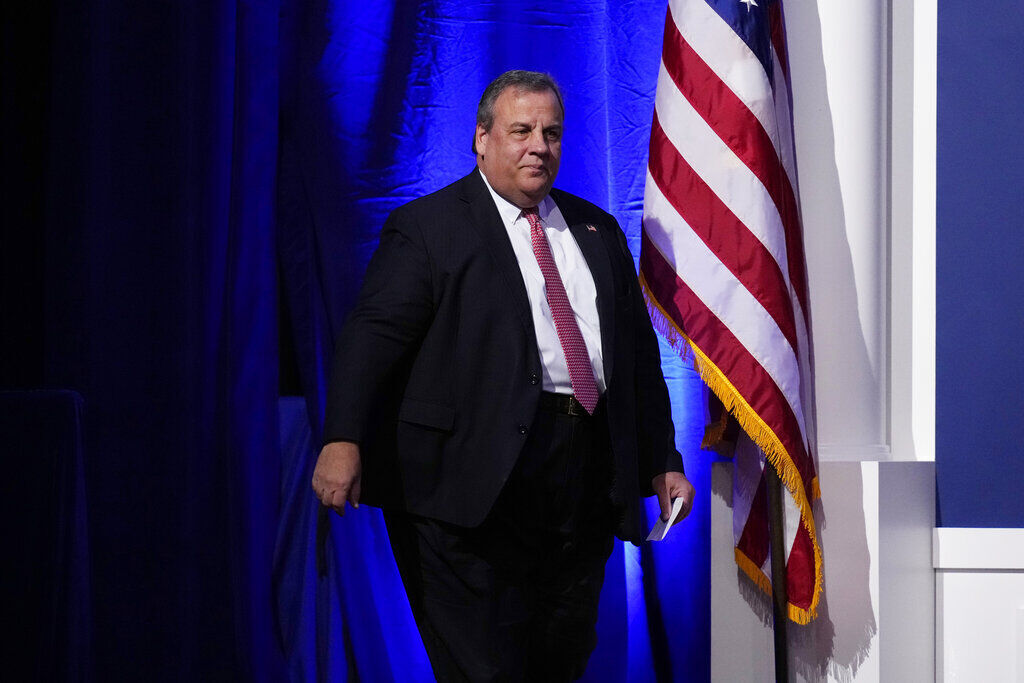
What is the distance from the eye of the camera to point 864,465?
2.57 metres

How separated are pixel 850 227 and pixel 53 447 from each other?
1942 millimetres

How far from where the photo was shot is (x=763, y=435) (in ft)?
7.83

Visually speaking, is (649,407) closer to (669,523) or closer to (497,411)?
(669,523)

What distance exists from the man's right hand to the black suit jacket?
0.02 meters

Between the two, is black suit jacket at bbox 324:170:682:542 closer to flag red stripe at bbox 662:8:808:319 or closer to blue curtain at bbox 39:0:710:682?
flag red stripe at bbox 662:8:808:319

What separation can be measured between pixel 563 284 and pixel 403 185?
97 centimetres

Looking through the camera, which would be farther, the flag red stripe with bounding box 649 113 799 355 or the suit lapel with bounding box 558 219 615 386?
the flag red stripe with bounding box 649 113 799 355

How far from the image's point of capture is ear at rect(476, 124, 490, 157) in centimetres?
216

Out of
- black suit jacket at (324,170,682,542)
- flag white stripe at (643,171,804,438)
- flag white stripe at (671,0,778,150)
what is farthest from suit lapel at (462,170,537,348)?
flag white stripe at (671,0,778,150)

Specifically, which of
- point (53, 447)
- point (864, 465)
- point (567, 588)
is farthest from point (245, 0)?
point (864, 465)

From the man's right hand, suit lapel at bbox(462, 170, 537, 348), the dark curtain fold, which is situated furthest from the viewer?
the dark curtain fold

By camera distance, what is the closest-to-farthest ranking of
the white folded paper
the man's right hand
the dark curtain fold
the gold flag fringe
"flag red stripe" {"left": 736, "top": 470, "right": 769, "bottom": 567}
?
1. the man's right hand
2. the white folded paper
3. the gold flag fringe
4. "flag red stripe" {"left": 736, "top": 470, "right": 769, "bottom": 567}
5. the dark curtain fold

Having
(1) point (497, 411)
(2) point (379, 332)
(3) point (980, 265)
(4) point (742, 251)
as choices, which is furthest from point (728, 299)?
(3) point (980, 265)

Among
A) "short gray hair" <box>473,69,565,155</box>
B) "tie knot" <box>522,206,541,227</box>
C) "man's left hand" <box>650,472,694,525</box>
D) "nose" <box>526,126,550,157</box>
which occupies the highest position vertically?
"short gray hair" <box>473,69,565,155</box>
